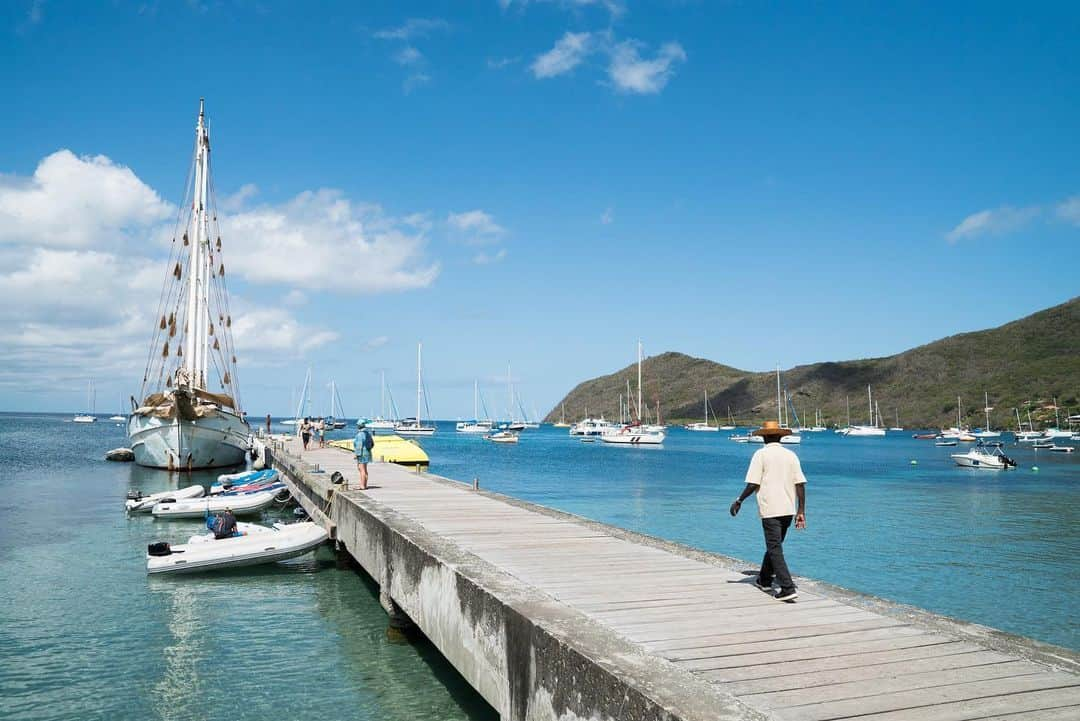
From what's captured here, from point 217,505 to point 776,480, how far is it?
23.9 metres

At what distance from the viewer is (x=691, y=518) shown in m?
31.5

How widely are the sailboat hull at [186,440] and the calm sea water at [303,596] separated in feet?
14.3

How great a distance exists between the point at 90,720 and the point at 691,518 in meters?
24.9

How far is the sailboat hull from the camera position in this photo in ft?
151

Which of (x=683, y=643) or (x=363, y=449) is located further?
(x=363, y=449)

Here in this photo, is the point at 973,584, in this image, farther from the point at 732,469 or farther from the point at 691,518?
the point at 732,469

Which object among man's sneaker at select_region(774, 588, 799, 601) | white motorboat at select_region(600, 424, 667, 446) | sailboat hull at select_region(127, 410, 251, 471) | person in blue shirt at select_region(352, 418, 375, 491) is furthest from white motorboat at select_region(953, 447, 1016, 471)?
man's sneaker at select_region(774, 588, 799, 601)

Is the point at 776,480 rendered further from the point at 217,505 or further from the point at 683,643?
the point at 217,505

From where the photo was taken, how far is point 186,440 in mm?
46094

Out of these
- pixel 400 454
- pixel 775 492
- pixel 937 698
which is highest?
pixel 775 492

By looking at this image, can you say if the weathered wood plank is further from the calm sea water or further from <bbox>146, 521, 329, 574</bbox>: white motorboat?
<bbox>146, 521, 329, 574</bbox>: white motorboat

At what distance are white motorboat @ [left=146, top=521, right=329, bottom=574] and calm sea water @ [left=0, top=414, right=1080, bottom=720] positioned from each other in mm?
395

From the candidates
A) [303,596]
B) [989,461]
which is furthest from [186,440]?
[989,461]

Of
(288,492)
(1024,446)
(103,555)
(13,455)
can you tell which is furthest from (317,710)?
(1024,446)
